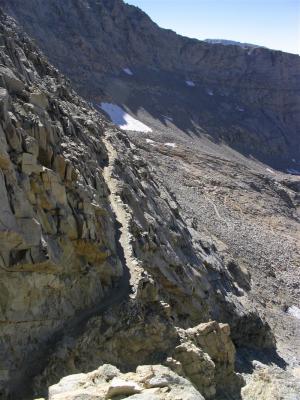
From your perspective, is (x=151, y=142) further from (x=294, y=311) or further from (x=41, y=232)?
(x=41, y=232)

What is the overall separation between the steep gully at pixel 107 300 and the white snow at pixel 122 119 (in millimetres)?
48495

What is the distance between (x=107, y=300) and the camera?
1908 centimetres

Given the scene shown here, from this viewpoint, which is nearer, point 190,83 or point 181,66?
point 190,83

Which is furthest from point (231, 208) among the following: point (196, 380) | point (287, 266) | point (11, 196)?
point (11, 196)

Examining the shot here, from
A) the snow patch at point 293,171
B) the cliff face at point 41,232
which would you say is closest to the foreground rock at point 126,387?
the cliff face at point 41,232

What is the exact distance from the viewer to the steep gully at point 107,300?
1484 centimetres

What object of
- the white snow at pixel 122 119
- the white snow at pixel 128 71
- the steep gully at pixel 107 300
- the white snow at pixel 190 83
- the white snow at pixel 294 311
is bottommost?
the white snow at pixel 294 311

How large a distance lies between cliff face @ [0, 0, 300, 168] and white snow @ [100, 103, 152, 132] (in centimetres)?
237

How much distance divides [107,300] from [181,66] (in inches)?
3838

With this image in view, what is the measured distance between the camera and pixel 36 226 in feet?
52.4

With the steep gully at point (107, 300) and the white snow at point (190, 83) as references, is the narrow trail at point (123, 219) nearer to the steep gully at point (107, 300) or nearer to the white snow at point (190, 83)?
the steep gully at point (107, 300)

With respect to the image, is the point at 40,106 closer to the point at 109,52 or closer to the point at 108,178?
the point at 108,178

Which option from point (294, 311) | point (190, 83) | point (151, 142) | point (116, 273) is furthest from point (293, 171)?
point (116, 273)

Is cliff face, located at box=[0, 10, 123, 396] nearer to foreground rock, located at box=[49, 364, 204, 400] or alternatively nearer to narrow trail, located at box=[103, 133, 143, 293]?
narrow trail, located at box=[103, 133, 143, 293]
